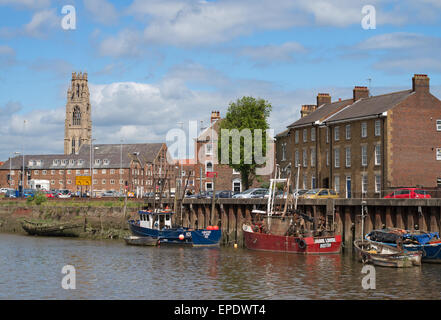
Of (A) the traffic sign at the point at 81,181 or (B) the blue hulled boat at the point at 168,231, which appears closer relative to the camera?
(B) the blue hulled boat at the point at 168,231

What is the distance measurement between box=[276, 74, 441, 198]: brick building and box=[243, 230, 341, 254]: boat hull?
42.9ft

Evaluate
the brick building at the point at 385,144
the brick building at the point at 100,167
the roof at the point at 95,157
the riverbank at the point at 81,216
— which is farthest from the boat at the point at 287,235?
the roof at the point at 95,157

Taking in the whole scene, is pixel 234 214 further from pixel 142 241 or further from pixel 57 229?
pixel 57 229

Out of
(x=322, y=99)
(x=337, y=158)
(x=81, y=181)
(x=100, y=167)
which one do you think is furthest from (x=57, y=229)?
(x=100, y=167)

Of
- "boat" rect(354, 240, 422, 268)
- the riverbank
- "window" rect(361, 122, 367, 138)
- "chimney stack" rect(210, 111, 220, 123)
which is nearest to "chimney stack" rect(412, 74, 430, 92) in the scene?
"window" rect(361, 122, 367, 138)

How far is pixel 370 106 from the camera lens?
220 feet

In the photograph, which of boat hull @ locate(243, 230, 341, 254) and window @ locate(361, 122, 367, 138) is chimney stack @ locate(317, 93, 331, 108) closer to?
window @ locate(361, 122, 367, 138)

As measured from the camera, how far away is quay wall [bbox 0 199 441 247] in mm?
45750

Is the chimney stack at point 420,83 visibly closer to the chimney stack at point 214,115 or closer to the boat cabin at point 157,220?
the boat cabin at point 157,220

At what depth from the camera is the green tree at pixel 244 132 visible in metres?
76.9

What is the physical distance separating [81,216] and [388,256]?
151 feet

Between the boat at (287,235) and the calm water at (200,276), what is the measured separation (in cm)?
116
